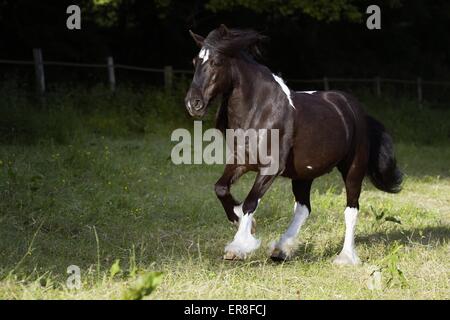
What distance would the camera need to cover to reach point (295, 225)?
22.9 feet

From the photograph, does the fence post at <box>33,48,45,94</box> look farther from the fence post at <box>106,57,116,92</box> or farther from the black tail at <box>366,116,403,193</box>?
the black tail at <box>366,116,403,193</box>

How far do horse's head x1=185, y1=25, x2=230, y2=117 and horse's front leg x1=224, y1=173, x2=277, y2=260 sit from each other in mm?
818

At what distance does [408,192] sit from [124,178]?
4.29 m

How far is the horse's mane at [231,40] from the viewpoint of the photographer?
20.7 ft

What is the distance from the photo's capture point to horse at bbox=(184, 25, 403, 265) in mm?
6234

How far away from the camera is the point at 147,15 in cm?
2188

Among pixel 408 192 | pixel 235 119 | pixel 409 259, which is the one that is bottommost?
pixel 408 192

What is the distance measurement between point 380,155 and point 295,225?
4.39 ft

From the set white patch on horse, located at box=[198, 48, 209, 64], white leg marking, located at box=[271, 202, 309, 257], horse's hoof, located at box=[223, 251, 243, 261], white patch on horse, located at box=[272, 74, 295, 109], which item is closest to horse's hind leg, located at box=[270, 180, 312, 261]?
white leg marking, located at box=[271, 202, 309, 257]

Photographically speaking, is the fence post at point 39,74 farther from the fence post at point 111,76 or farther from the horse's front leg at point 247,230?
the horse's front leg at point 247,230

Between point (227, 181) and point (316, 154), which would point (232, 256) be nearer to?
point (227, 181)
